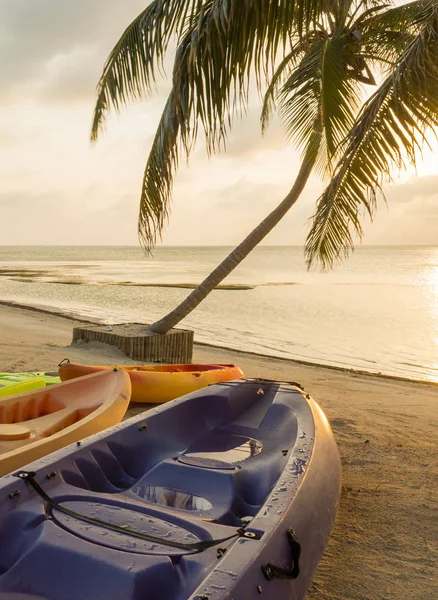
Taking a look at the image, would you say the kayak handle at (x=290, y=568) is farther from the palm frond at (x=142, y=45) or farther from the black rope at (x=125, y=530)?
the palm frond at (x=142, y=45)

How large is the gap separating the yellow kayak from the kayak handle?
3.10 m

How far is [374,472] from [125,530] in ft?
7.67

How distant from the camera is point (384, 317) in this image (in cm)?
1909

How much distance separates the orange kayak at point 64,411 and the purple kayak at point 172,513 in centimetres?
45

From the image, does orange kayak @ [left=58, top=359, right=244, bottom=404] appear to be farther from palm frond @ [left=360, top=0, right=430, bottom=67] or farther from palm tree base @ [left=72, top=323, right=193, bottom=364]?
palm frond @ [left=360, top=0, right=430, bottom=67]

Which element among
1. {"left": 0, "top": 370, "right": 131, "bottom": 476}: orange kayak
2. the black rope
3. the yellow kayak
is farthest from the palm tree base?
the black rope

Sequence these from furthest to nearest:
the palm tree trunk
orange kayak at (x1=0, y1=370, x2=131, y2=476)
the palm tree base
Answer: the palm tree trunk → the palm tree base → orange kayak at (x1=0, y1=370, x2=131, y2=476)

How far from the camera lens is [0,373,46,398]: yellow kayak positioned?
4852 mm

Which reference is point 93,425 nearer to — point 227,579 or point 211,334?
point 227,579

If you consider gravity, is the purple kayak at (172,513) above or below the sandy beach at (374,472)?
above

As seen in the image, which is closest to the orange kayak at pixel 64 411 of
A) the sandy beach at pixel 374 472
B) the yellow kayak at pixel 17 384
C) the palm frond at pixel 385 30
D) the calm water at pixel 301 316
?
the yellow kayak at pixel 17 384

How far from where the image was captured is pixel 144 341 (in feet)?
24.8

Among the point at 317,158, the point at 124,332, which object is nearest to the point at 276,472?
the point at 124,332

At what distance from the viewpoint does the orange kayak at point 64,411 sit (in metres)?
3.77
